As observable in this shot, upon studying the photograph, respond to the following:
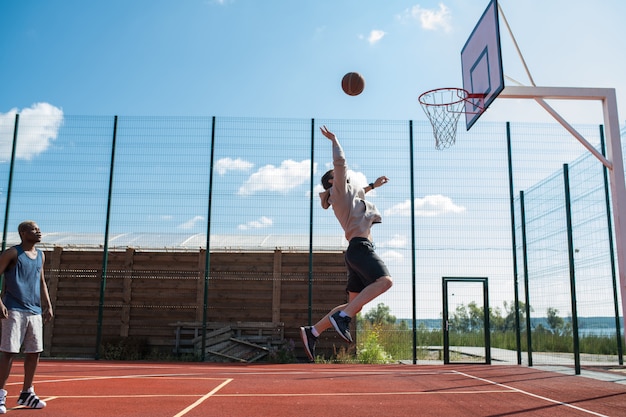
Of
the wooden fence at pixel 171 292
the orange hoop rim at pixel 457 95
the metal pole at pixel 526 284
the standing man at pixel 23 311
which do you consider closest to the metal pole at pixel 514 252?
the metal pole at pixel 526 284

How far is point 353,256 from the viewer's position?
4.58m

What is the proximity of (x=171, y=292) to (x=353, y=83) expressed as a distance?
7213 mm

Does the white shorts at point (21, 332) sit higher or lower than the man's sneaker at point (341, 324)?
lower

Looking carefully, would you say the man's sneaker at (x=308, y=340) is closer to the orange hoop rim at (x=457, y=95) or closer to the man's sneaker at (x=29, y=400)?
the man's sneaker at (x=29, y=400)

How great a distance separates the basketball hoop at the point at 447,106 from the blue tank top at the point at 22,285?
16.5ft

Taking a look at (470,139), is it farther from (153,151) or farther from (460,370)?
(153,151)

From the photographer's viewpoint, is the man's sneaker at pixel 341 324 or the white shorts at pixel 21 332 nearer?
the man's sneaker at pixel 341 324

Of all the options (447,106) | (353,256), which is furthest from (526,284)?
(353,256)

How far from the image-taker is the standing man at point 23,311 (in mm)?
5105

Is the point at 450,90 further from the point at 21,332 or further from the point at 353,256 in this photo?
the point at 21,332

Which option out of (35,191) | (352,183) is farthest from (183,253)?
(352,183)

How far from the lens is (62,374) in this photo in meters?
8.37

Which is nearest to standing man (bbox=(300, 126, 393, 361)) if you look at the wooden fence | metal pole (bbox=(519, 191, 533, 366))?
metal pole (bbox=(519, 191, 533, 366))

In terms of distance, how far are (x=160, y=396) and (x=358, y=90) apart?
4172 millimetres
